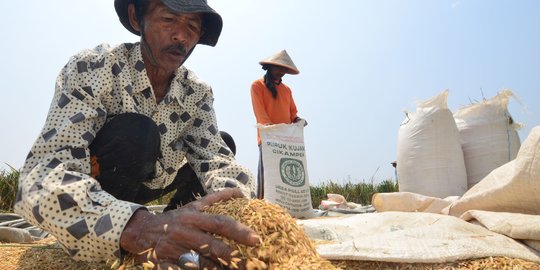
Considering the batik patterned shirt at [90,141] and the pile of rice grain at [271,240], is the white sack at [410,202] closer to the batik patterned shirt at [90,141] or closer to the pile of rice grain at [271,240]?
the batik patterned shirt at [90,141]

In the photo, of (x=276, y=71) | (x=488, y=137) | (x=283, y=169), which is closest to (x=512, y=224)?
(x=488, y=137)

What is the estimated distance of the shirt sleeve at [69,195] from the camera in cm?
144

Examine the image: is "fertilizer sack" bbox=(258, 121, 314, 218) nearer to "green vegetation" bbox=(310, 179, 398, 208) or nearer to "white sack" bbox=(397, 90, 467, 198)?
"white sack" bbox=(397, 90, 467, 198)

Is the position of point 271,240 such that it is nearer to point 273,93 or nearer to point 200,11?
point 200,11

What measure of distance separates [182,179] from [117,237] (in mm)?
1061

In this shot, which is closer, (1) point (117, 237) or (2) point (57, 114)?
(1) point (117, 237)

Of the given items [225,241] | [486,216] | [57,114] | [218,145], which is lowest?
[486,216]

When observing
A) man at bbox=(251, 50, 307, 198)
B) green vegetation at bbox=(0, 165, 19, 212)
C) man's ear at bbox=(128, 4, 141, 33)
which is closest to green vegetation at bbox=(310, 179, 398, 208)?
man at bbox=(251, 50, 307, 198)

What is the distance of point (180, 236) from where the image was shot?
132 cm

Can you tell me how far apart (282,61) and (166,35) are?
10.1 ft

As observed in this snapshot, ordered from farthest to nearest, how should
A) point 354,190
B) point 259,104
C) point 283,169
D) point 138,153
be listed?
point 354,190
point 259,104
point 283,169
point 138,153

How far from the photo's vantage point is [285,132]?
391 centimetres

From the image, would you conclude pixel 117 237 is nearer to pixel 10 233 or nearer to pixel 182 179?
pixel 182 179

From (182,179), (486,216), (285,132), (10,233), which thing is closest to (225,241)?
(182,179)
